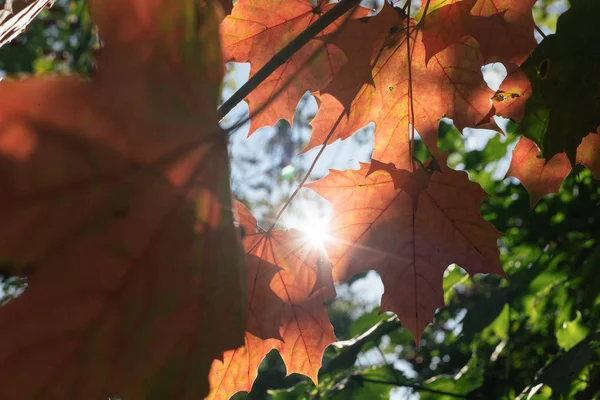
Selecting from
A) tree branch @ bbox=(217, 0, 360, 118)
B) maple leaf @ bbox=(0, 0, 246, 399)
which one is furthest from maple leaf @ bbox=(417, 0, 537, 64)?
maple leaf @ bbox=(0, 0, 246, 399)

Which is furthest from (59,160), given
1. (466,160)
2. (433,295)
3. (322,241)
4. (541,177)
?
(466,160)

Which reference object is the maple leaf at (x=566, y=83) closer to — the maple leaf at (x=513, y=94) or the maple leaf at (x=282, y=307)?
the maple leaf at (x=513, y=94)

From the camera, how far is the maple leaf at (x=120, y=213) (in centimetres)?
56

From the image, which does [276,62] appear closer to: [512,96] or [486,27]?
[486,27]

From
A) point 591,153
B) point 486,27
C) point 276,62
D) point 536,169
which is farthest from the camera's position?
point 536,169

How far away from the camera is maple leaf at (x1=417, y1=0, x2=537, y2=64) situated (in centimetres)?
118

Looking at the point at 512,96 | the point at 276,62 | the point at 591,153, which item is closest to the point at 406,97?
the point at 512,96

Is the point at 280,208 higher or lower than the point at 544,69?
higher

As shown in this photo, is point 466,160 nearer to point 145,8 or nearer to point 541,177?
point 541,177

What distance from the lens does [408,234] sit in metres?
1.40

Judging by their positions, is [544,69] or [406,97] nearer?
[544,69]

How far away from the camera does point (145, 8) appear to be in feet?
1.86

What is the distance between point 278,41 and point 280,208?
0.52m

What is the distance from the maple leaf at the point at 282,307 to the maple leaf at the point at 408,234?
8cm
